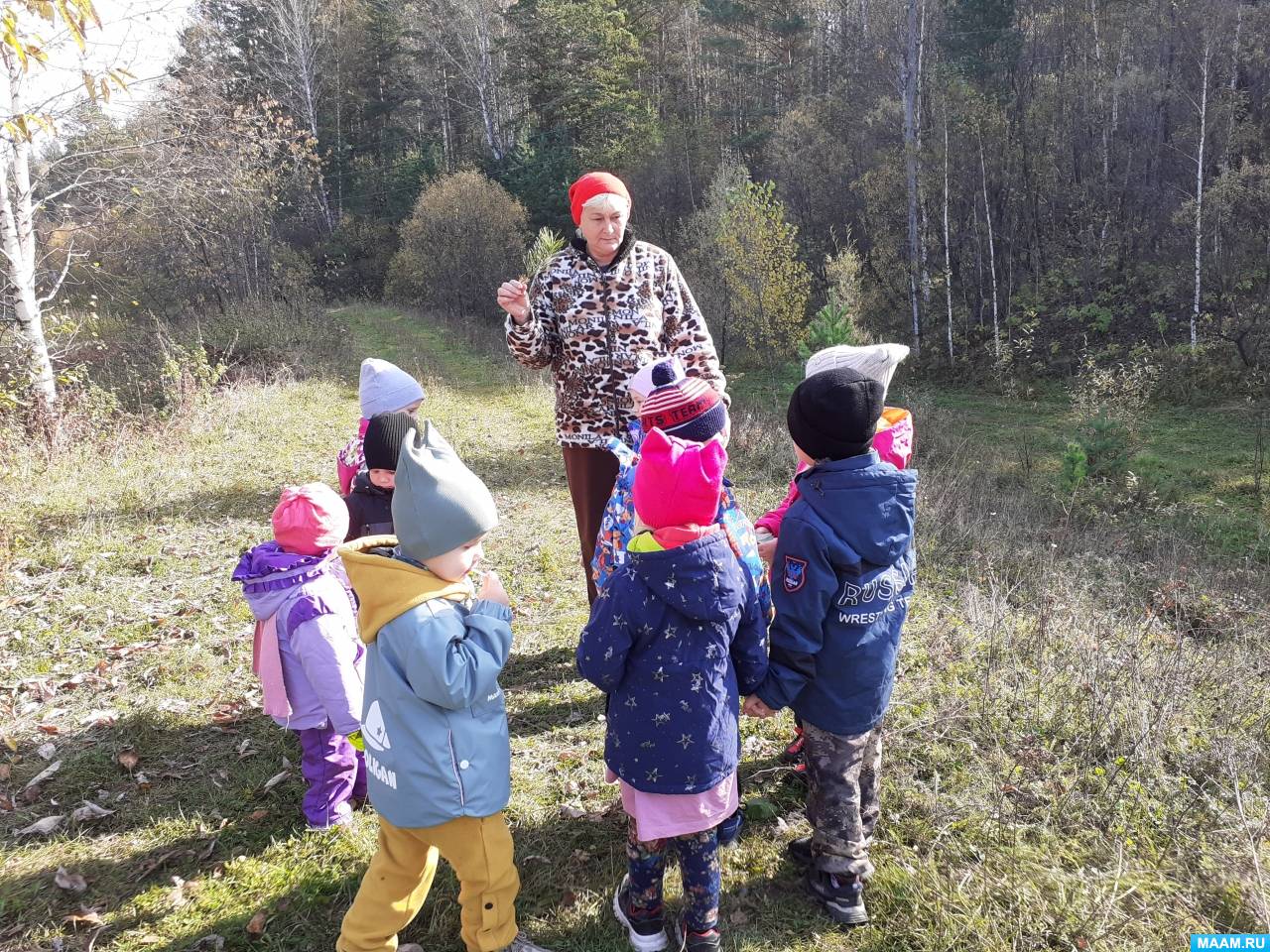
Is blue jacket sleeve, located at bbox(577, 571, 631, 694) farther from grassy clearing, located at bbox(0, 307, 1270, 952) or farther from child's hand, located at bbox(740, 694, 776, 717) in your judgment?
grassy clearing, located at bbox(0, 307, 1270, 952)

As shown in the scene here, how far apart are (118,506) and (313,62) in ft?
110

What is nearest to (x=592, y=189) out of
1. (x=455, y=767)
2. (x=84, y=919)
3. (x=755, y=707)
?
(x=755, y=707)

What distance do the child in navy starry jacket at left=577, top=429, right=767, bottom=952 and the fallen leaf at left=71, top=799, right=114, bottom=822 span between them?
93.8 inches

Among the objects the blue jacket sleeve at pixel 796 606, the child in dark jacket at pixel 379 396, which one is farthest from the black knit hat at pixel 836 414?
the child in dark jacket at pixel 379 396

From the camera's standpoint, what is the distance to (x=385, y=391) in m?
3.61

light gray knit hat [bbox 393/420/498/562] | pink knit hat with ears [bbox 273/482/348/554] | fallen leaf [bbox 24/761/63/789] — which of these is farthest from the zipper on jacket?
fallen leaf [bbox 24/761/63/789]

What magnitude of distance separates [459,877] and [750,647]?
43.4 inches

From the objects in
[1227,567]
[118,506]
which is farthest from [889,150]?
[118,506]

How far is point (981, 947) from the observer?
2.33 m

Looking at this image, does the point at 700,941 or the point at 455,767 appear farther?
the point at 700,941

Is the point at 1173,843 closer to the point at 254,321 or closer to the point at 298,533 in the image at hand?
the point at 298,533

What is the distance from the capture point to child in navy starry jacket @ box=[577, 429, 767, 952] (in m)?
2.04

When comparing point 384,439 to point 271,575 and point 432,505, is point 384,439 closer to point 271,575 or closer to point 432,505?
point 271,575

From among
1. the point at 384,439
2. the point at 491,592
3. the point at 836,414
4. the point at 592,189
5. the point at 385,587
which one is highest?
the point at 592,189
